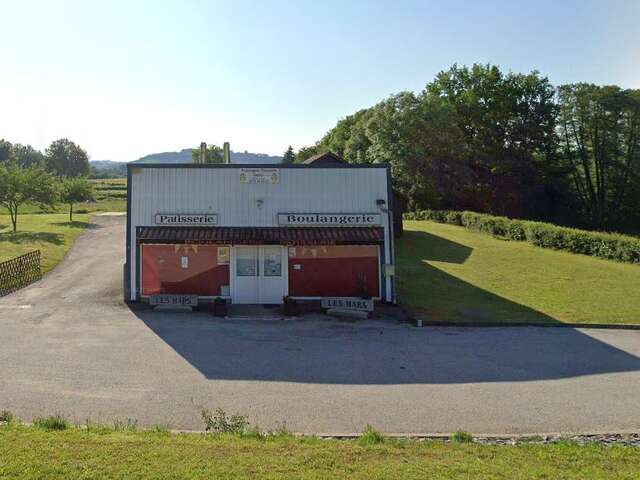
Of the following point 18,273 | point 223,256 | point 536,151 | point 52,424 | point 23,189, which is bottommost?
point 52,424

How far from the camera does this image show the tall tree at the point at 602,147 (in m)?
55.7

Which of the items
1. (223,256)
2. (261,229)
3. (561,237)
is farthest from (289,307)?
(561,237)

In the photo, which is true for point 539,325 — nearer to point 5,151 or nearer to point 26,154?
point 5,151

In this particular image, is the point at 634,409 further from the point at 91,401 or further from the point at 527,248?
the point at 527,248

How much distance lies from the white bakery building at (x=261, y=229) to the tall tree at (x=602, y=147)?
46846 millimetres

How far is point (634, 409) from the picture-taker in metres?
10.7

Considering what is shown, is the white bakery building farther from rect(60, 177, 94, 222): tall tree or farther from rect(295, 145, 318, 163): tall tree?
rect(295, 145, 318, 163): tall tree

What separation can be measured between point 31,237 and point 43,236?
0.73 metres

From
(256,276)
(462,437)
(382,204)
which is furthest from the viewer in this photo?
(382,204)

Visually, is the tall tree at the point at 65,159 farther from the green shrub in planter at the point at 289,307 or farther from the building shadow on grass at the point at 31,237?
the green shrub in planter at the point at 289,307

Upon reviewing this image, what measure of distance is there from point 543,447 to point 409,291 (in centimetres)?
1428

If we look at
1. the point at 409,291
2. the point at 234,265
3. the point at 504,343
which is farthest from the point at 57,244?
the point at 504,343

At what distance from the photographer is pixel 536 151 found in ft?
197

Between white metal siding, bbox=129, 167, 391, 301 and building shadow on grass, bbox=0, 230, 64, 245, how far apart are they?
16461 millimetres
